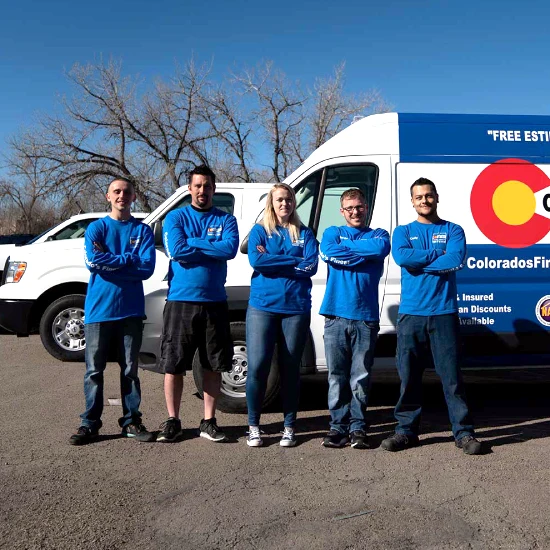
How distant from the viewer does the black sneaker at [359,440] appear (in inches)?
174

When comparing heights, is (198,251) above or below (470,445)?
above

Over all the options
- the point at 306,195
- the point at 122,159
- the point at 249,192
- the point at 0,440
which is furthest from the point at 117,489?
the point at 122,159

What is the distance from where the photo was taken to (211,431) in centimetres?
460

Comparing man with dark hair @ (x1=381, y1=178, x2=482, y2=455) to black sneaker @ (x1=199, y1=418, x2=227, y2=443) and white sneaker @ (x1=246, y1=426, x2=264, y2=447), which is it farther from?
black sneaker @ (x1=199, y1=418, x2=227, y2=443)

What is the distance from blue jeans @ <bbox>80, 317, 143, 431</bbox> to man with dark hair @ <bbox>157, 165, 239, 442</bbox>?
25cm

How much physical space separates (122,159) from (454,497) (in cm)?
2324

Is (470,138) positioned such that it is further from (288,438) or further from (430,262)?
(288,438)

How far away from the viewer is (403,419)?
448cm

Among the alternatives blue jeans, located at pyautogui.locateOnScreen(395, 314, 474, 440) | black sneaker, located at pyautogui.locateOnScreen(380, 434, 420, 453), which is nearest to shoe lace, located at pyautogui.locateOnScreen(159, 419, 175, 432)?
black sneaker, located at pyautogui.locateOnScreen(380, 434, 420, 453)

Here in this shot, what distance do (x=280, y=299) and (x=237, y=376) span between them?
1.20 meters

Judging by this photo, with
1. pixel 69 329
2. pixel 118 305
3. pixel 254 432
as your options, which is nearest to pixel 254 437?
pixel 254 432

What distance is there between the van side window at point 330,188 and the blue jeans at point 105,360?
1.67m

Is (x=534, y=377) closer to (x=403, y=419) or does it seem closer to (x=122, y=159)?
(x=403, y=419)

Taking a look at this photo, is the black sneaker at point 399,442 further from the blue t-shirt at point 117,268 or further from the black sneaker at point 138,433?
the blue t-shirt at point 117,268
